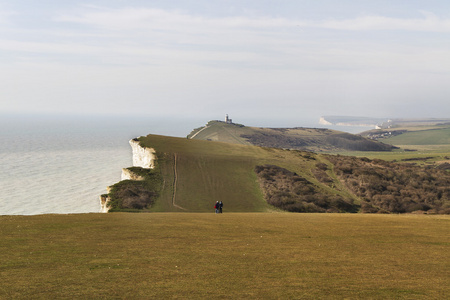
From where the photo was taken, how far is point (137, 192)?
4903 centimetres

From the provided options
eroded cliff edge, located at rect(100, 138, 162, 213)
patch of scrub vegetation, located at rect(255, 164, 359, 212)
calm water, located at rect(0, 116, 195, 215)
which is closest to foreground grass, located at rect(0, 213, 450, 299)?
eroded cliff edge, located at rect(100, 138, 162, 213)

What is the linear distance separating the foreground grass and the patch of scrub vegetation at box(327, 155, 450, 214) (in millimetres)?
35463

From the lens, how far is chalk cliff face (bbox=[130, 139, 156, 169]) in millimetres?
62519

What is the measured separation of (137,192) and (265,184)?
67.7 ft

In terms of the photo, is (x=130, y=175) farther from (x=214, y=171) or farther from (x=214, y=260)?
(x=214, y=260)

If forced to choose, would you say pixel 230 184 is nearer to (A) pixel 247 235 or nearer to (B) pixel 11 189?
(A) pixel 247 235

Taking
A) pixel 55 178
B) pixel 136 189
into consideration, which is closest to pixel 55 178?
pixel 55 178

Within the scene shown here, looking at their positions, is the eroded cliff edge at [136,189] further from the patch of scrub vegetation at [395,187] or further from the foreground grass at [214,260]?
the patch of scrub vegetation at [395,187]

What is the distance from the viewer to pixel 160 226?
76.3 feet

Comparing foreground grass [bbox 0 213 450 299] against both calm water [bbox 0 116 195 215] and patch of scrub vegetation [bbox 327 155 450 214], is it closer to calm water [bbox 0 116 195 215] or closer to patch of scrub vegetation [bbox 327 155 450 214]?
patch of scrub vegetation [bbox 327 155 450 214]

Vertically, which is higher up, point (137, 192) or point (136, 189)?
point (136, 189)

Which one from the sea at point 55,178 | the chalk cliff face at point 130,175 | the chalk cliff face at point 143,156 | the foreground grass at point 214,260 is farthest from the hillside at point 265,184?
the foreground grass at point 214,260

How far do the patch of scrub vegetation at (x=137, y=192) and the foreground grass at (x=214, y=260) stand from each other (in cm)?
1904

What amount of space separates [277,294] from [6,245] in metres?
12.4
